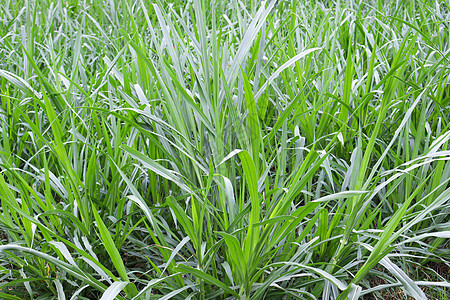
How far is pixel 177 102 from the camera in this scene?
1010 mm

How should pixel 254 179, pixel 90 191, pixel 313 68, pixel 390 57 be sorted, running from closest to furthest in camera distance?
pixel 254 179 → pixel 90 191 → pixel 313 68 → pixel 390 57

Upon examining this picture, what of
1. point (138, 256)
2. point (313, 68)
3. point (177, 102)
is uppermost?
point (177, 102)

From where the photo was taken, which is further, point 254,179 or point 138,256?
point 138,256

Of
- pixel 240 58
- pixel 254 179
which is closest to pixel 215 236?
pixel 254 179

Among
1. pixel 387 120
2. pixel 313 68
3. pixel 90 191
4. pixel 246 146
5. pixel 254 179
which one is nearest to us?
pixel 254 179

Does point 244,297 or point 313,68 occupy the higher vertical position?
point 313,68

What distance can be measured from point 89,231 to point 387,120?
95 centimetres

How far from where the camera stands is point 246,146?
939mm

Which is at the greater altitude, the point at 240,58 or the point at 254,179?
the point at 240,58

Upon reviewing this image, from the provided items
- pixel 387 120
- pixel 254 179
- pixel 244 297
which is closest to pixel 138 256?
pixel 244 297

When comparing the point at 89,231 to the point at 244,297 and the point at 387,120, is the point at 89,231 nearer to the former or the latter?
the point at 244,297

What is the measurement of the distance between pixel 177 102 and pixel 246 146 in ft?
0.68

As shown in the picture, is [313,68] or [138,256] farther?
[313,68]

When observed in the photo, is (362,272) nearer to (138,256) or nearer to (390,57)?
(138,256)
